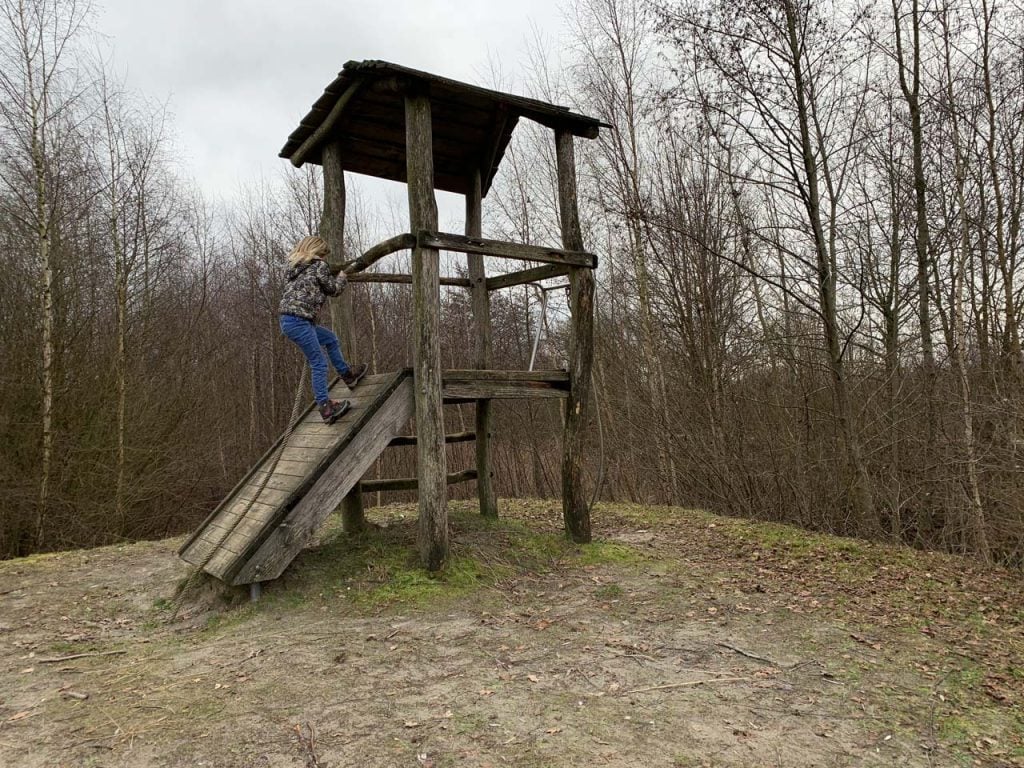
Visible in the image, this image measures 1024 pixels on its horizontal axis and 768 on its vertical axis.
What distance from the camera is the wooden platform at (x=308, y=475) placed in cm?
470

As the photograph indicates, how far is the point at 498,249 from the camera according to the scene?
18.1ft

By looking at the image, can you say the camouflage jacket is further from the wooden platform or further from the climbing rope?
the wooden platform

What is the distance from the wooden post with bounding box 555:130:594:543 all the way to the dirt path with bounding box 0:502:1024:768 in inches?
17.8

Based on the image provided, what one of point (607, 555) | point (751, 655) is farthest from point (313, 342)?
point (751, 655)

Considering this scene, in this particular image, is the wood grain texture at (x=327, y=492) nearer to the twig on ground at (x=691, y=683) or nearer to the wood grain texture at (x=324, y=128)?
the wood grain texture at (x=324, y=128)

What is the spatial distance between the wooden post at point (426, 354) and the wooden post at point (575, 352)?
1464 mm

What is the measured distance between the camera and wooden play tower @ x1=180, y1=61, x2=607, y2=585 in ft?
16.2

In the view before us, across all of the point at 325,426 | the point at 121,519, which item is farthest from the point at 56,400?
the point at 325,426

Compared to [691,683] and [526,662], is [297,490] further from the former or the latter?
[691,683]

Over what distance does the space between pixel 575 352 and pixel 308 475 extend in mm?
2839

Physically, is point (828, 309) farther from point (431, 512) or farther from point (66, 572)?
point (66, 572)

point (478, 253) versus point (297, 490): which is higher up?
point (478, 253)

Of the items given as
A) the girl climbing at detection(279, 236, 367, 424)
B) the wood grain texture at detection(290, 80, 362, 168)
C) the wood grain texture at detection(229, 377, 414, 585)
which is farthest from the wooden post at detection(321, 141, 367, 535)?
the wood grain texture at detection(229, 377, 414, 585)

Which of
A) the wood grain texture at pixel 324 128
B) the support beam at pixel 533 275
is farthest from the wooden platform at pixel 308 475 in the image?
the wood grain texture at pixel 324 128
